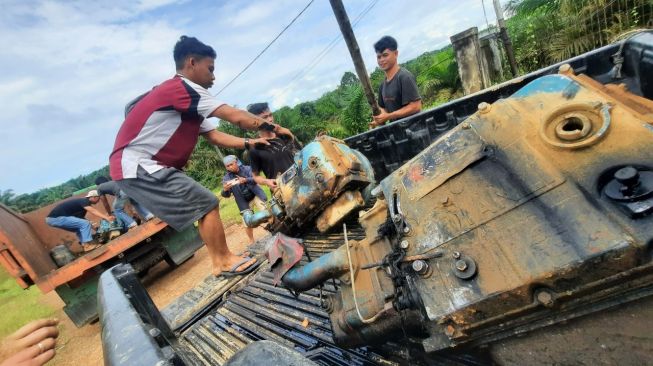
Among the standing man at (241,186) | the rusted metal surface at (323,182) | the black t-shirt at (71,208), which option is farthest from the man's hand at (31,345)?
the black t-shirt at (71,208)

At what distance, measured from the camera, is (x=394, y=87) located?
3988 millimetres

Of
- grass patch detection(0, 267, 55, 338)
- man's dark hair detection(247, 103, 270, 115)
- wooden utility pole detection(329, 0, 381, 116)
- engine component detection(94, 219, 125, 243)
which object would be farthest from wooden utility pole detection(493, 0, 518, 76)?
grass patch detection(0, 267, 55, 338)

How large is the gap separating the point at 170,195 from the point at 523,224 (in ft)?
8.33

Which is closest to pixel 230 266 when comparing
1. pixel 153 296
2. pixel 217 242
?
pixel 217 242

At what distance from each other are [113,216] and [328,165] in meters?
5.83

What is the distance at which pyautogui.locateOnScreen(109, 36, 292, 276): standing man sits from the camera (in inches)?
104

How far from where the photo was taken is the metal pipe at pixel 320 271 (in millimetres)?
1453

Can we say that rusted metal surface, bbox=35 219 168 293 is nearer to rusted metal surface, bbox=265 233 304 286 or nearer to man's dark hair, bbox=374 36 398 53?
rusted metal surface, bbox=265 233 304 286

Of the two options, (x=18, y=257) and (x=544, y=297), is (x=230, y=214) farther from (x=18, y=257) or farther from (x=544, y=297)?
(x=544, y=297)

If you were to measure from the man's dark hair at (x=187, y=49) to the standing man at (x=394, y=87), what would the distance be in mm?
2017

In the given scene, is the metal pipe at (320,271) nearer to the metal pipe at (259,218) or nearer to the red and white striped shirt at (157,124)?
the metal pipe at (259,218)

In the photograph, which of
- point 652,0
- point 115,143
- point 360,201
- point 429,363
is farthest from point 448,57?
point 429,363

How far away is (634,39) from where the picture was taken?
5.08 feet

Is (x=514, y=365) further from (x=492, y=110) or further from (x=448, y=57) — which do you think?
(x=448, y=57)
